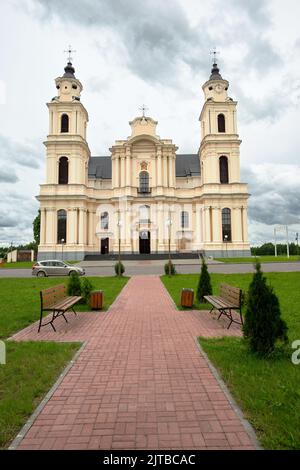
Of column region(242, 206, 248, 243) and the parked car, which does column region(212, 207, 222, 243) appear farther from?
the parked car

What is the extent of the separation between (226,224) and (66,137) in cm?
2646

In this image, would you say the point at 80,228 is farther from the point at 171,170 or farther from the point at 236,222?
the point at 236,222

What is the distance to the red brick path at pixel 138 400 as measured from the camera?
2969 mm

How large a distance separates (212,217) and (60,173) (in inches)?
906

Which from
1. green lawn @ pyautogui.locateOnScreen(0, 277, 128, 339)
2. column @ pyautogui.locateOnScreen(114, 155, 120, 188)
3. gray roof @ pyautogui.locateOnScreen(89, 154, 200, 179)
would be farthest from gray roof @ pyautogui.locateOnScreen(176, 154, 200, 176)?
Answer: green lawn @ pyautogui.locateOnScreen(0, 277, 128, 339)

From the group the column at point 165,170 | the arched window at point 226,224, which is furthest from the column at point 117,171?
the arched window at point 226,224

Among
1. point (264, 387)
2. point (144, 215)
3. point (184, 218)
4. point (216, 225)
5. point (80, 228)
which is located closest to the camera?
point (264, 387)

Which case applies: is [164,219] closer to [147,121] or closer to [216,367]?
[147,121]

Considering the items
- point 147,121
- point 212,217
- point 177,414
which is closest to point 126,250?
point 212,217

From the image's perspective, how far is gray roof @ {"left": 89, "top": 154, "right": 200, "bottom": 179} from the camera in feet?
166

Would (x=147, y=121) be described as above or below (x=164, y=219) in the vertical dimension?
above

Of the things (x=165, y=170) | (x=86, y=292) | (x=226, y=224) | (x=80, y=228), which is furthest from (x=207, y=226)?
(x=86, y=292)

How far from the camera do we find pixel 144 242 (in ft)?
148

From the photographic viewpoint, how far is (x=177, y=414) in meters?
3.43
